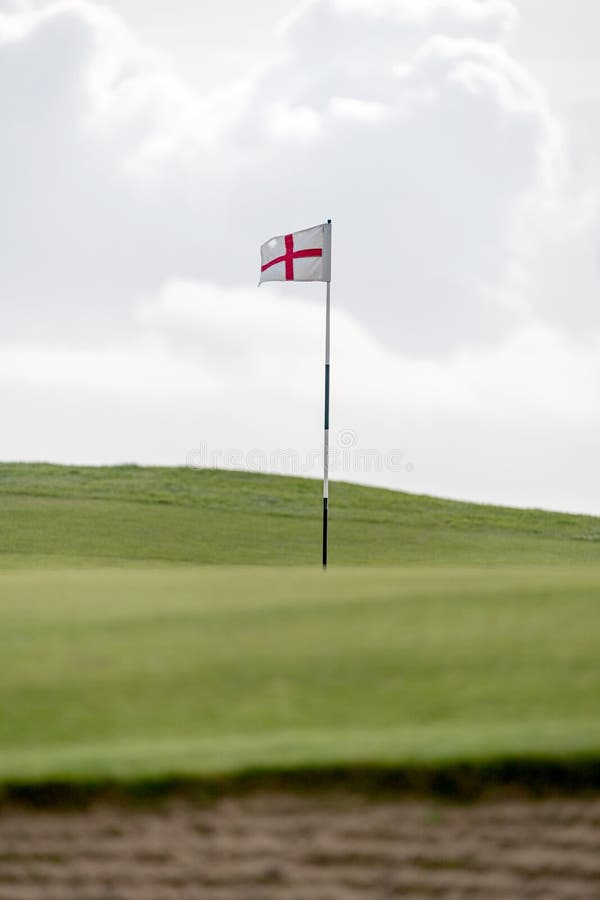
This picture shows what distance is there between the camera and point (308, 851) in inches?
Answer: 162

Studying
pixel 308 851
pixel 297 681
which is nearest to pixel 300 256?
pixel 297 681

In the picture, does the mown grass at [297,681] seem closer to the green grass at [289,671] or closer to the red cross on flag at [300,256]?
the green grass at [289,671]

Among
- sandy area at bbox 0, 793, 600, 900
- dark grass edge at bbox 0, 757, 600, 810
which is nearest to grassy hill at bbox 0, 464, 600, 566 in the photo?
dark grass edge at bbox 0, 757, 600, 810

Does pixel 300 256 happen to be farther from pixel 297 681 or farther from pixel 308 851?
pixel 308 851

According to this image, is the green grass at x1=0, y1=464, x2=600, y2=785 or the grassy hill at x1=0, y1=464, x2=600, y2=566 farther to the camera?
the grassy hill at x1=0, y1=464, x2=600, y2=566

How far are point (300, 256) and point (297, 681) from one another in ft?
37.3

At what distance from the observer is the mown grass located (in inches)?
185

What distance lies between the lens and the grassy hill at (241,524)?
1752 cm

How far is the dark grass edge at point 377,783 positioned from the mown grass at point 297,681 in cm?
4

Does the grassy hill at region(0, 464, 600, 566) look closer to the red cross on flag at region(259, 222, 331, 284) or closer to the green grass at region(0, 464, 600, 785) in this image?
the red cross on flag at region(259, 222, 331, 284)

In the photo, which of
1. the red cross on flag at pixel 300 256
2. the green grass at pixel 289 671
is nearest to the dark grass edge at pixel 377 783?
the green grass at pixel 289 671

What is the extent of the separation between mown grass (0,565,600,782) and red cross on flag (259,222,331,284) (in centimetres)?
901

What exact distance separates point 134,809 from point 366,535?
1533 cm

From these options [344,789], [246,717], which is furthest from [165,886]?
[246,717]
